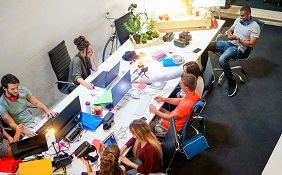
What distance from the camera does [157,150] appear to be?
3283 mm

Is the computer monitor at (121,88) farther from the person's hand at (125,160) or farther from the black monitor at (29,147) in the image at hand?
the black monitor at (29,147)

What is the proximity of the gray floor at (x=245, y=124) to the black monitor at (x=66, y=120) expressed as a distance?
4.68 ft

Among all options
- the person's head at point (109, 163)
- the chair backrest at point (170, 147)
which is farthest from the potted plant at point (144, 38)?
the person's head at point (109, 163)

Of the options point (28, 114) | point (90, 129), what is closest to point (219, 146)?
point (90, 129)

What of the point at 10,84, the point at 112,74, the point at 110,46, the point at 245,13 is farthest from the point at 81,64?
the point at 245,13

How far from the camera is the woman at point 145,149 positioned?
3.24m

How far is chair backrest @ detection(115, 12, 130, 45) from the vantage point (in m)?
5.62

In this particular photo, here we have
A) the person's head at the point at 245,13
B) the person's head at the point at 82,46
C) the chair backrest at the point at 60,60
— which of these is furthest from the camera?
the person's head at the point at 245,13

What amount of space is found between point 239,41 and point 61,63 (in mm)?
2849

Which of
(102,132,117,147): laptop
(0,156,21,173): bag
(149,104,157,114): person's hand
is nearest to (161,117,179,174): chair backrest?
(149,104,157,114): person's hand

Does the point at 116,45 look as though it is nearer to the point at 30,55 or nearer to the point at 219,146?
the point at 30,55

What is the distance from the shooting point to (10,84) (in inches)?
147

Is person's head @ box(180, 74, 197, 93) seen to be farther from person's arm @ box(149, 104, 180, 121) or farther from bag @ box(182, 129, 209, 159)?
bag @ box(182, 129, 209, 159)

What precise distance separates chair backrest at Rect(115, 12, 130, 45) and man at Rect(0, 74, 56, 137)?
2.06 metres
